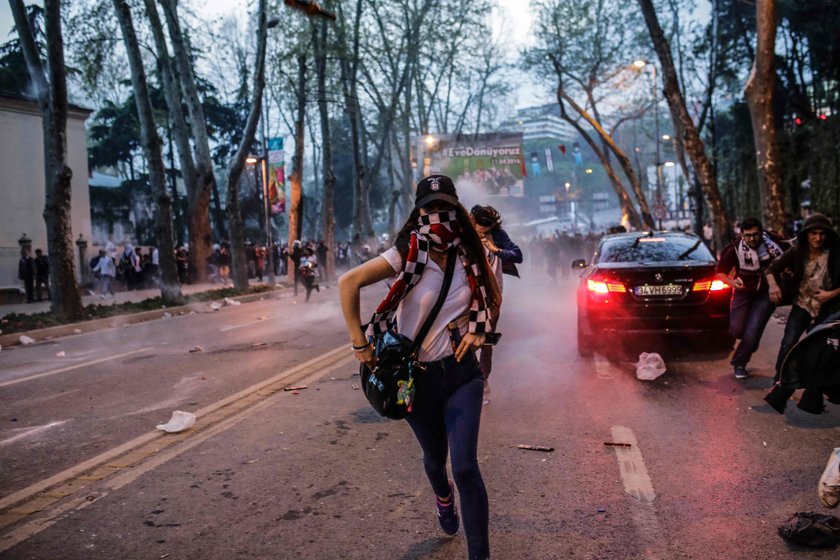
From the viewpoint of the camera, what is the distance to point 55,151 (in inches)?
611

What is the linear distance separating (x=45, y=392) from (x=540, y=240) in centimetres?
2972

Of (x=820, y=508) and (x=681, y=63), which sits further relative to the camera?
(x=681, y=63)

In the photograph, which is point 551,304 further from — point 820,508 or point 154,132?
point 820,508

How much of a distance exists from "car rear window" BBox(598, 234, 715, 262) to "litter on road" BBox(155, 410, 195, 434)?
5410 mm

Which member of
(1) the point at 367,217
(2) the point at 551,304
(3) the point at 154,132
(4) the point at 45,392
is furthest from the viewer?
(1) the point at 367,217

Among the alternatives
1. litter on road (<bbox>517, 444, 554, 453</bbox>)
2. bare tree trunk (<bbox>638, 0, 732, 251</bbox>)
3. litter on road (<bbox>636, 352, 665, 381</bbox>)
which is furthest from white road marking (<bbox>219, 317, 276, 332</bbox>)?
bare tree trunk (<bbox>638, 0, 732, 251</bbox>)

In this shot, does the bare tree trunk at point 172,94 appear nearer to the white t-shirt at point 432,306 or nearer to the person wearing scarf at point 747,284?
the person wearing scarf at point 747,284

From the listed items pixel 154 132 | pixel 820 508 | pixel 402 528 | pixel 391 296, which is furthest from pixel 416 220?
pixel 154 132

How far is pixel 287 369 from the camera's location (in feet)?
28.9

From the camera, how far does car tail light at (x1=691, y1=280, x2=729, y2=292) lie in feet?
27.3

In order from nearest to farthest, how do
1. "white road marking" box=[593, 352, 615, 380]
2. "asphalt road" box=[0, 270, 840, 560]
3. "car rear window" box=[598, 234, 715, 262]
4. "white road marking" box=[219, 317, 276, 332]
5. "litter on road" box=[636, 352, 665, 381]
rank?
"asphalt road" box=[0, 270, 840, 560] → "litter on road" box=[636, 352, 665, 381] → "white road marking" box=[593, 352, 615, 380] → "car rear window" box=[598, 234, 715, 262] → "white road marking" box=[219, 317, 276, 332]

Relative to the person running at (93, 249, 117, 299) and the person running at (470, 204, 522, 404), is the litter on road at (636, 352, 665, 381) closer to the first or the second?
the person running at (470, 204, 522, 404)

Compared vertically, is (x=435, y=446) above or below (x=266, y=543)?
above

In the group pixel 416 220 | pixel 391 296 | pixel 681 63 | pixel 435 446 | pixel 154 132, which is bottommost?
pixel 435 446
